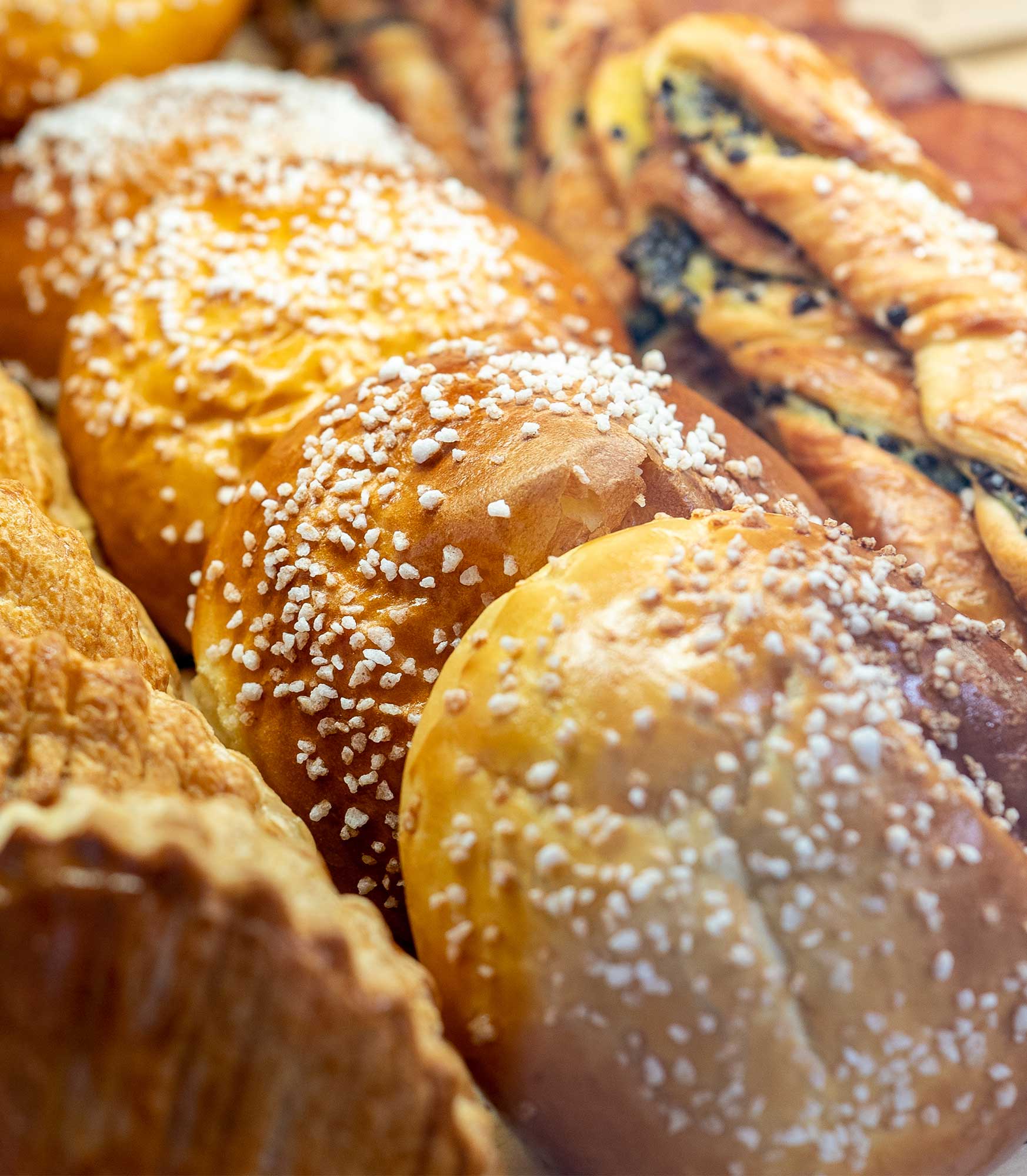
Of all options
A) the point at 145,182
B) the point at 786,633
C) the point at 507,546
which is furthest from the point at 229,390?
the point at 786,633

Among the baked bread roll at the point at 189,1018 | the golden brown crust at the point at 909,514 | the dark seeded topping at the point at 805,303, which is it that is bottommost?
the baked bread roll at the point at 189,1018

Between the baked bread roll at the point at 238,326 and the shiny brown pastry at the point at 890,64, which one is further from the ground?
the shiny brown pastry at the point at 890,64

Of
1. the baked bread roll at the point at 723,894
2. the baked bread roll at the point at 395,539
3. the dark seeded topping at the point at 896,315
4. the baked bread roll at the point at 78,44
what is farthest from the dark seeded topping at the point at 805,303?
the baked bread roll at the point at 78,44

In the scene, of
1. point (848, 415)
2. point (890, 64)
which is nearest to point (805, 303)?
point (848, 415)

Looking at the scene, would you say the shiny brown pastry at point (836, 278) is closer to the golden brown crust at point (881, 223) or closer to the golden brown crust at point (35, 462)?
the golden brown crust at point (881, 223)

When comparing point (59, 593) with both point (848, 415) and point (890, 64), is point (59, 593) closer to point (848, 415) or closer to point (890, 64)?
point (848, 415)

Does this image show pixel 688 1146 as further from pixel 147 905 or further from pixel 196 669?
pixel 196 669
